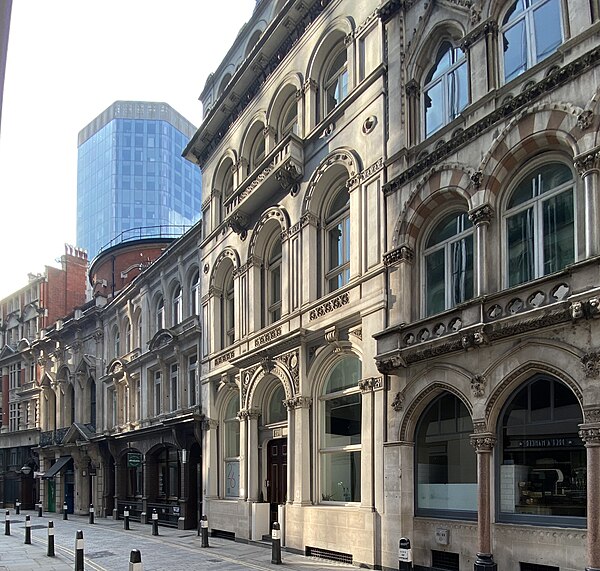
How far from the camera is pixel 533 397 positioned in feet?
40.8

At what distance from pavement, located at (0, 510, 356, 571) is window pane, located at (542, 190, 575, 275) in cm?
835

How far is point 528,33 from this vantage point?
13.1m

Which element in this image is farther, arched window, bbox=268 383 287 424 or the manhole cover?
arched window, bbox=268 383 287 424

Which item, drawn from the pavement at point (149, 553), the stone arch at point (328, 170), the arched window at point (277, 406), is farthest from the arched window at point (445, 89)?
the pavement at point (149, 553)

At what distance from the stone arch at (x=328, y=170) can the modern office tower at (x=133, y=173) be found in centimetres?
11285

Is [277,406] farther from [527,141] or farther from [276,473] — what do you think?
[527,141]

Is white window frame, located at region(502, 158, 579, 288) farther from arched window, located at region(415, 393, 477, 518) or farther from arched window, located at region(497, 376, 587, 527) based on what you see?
arched window, located at region(415, 393, 477, 518)

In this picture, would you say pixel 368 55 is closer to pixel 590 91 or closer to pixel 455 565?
pixel 590 91

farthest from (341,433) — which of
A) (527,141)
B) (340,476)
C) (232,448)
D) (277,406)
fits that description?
(527,141)

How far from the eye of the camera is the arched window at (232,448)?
2389 cm

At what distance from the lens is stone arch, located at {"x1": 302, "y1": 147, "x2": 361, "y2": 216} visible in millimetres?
18062

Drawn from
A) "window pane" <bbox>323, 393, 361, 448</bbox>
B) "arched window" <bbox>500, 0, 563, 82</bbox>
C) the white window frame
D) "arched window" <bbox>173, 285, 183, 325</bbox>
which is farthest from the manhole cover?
"arched window" <bbox>500, 0, 563, 82</bbox>

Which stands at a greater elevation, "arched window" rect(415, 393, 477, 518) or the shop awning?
"arched window" rect(415, 393, 477, 518)

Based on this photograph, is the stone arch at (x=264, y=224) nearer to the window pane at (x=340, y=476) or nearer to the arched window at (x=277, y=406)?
the arched window at (x=277, y=406)
